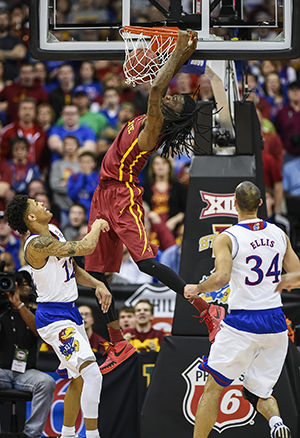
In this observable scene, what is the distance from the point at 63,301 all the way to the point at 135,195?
108 cm

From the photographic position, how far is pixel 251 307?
21.1ft

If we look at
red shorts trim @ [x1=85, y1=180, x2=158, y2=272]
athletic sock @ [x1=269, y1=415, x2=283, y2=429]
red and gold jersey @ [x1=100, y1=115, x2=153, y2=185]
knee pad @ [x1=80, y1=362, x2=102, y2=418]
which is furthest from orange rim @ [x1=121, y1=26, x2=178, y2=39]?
athletic sock @ [x1=269, y1=415, x2=283, y2=429]

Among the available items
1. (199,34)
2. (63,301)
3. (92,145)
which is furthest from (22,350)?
(92,145)

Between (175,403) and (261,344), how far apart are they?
152cm

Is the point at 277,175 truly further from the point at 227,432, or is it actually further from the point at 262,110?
the point at 227,432

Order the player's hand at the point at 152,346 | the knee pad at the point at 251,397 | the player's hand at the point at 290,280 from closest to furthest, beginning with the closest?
1. the player's hand at the point at 290,280
2. the knee pad at the point at 251,397
3. the player's hand at the point at 152,346

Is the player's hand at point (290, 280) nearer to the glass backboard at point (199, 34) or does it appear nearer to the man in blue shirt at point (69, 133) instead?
the glass backboard at point (199, 34)

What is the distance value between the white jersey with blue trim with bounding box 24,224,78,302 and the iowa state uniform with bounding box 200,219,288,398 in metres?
1.32

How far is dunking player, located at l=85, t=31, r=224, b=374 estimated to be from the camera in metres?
6.84

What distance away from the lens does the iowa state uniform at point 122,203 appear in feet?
22.8

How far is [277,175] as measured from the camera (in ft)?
36.9

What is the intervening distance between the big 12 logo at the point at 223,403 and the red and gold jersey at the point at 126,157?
1.90 meters

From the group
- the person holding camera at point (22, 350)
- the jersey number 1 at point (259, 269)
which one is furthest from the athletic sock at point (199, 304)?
Answer: the person holding camera at point (22, 350)

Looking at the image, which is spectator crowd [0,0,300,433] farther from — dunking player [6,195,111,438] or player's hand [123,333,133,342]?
dunking player [6,195,111,438]
